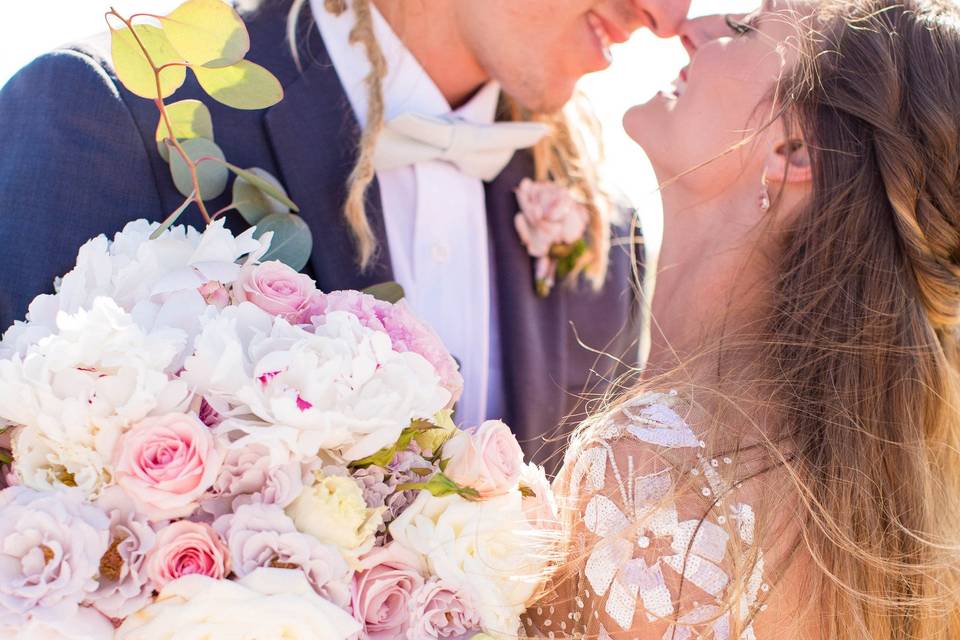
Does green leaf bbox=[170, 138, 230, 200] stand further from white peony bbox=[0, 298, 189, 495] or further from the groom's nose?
the groom's nose

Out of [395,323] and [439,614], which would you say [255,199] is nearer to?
[395,323]

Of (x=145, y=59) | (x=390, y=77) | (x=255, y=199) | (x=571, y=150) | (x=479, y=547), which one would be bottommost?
(x=479, y=547)

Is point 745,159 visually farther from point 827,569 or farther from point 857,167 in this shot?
point 827,569

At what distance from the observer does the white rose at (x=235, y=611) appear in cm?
127

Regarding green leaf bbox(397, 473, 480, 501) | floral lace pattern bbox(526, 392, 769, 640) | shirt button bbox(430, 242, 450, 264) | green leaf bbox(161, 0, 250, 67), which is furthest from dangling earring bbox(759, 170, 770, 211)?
green leaf bbox(161, 0, 250, 67)

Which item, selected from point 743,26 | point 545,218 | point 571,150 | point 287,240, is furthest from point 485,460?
point 571,150

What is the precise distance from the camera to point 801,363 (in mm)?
2107

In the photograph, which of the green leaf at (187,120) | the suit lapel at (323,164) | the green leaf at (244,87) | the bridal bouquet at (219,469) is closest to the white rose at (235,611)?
the bridal bouquet at (219,469)

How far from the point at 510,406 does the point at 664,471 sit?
974mm

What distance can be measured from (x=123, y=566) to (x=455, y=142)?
70.8 inches

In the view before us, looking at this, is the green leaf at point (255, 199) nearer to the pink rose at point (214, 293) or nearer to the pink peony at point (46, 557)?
the pink rose at point (214, 293)

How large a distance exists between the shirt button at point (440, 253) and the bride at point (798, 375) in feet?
2.27

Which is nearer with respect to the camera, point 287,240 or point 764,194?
point 287,240

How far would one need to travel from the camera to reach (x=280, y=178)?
2523 mm
